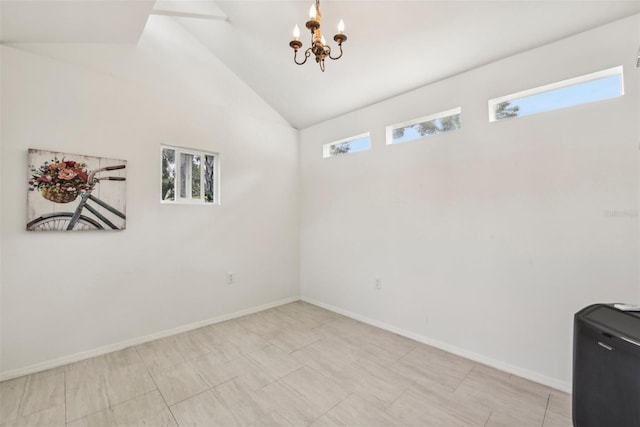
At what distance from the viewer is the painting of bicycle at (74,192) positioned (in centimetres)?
233

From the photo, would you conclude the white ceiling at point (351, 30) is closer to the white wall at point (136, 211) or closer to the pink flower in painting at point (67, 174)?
the white wall at point (136, 211)

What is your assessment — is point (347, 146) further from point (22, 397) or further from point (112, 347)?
point (22, 397)

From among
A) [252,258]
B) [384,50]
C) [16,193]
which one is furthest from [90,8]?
[252,258]

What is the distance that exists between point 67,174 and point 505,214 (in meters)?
3.96

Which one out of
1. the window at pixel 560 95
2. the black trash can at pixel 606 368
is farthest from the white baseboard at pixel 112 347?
the window at pixel 560 95

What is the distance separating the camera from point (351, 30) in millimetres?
2623

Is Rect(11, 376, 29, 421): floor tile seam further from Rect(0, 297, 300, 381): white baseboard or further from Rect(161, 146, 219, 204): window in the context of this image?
Rect(161, 146, 219, 204): window

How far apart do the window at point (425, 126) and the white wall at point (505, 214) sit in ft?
0.27

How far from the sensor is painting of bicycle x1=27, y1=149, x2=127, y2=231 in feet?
7.66

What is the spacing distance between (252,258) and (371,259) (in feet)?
5.46

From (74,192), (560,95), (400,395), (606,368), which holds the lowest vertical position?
(400,395)

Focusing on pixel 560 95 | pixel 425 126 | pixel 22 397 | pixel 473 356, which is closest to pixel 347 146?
pixel 425 126

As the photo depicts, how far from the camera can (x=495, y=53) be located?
2.39 meters

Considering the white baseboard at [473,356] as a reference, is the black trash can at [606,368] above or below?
above
